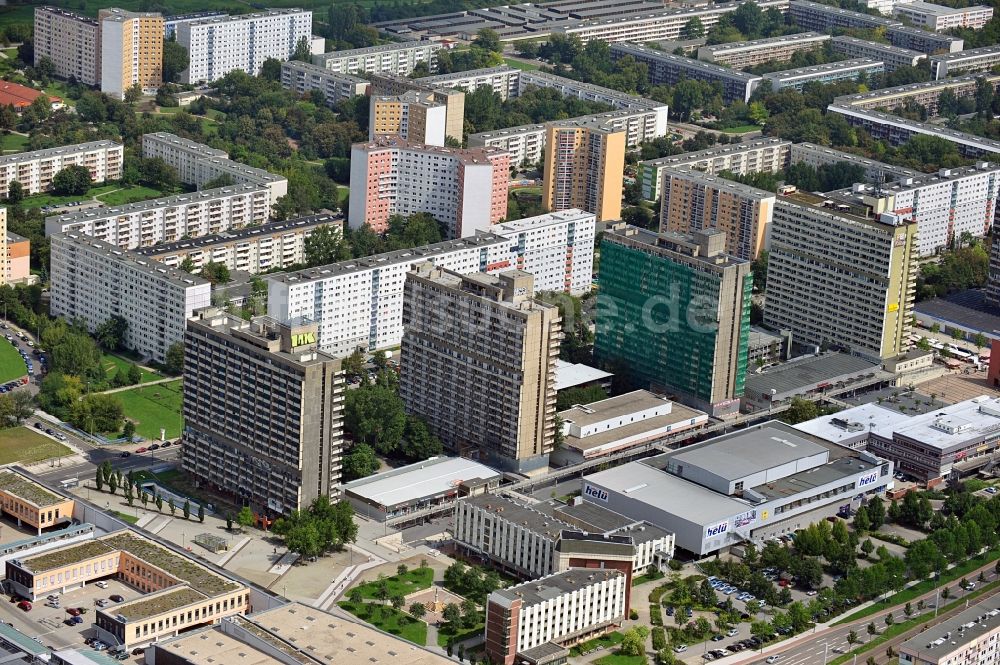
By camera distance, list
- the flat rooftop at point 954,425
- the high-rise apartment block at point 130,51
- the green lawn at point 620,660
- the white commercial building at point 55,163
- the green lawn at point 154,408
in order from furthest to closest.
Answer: the high-rise apartment block at point 130,51 → the white commercial building at point 55,163 → the flat rooftop at point 954,425 → the green lawn at point 154,408 → the green lawn at point 620,660

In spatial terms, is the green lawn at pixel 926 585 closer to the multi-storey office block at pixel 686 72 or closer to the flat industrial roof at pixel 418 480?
the flat industrial roof at pixel 418 480

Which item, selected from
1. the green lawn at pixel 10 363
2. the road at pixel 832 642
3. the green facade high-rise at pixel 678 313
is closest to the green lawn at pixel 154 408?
the green lawn at pixel 10 363

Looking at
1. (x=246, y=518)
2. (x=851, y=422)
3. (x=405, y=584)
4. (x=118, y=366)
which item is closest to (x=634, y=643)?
(x=405, y=584)

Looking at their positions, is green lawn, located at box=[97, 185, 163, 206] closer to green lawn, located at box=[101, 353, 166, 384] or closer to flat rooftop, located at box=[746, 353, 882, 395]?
green lawn, located at box=[101, 353, 166, 384]

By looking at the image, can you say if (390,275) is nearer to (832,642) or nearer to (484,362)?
(484,362)

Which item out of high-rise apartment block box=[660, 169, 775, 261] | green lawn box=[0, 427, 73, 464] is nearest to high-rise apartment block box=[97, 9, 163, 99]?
high-rise apartment block box=[660, 169, 775, 261]

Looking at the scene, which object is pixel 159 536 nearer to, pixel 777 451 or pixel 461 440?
pixel 461 440
